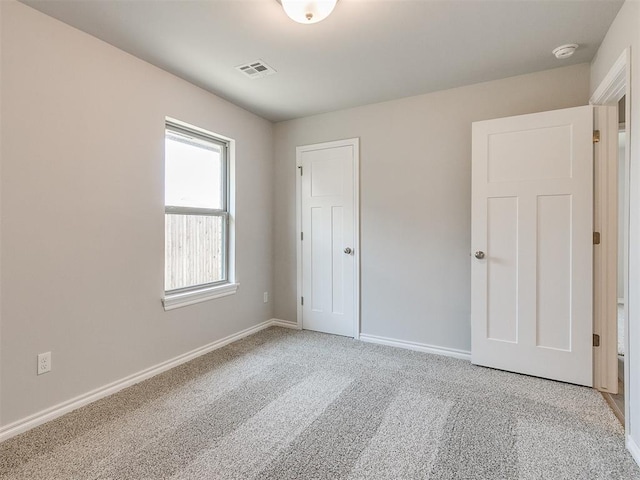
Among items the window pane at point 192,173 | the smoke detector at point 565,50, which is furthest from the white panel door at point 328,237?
the smoke detector at point 565,50

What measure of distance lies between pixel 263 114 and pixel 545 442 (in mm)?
3634

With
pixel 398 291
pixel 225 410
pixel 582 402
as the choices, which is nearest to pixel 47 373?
pixel 225 410

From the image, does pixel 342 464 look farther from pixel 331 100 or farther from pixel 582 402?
pixel 331 100

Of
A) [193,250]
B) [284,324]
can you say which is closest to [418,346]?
[284,324]

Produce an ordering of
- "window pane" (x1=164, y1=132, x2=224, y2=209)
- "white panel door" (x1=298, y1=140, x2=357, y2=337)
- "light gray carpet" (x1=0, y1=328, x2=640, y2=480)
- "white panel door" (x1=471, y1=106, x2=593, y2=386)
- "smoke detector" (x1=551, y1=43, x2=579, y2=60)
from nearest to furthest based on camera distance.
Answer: "light gray carpet" (x1=0, y1=328, x2=640, y2=480) → "smoke detector" (x1=551, y1=43, x2=579, y2=60) → "white panel door" (x1=471, y1=106, x2=593, y2=386) → "window pane" (x1=164, y1=132, x2=224, y2=209) → "white panel door" (x1=298, y1=140, x2=357, y2=337)

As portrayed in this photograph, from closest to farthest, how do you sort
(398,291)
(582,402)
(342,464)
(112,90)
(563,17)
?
1. (342,464)
2. (563,17)
3. (582,402)
4. (112,90)
5. (398,291)

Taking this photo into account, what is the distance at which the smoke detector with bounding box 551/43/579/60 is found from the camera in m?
2.23

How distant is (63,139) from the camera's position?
203cm

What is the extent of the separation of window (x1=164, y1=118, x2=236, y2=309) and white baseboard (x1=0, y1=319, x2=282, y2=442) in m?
0.48

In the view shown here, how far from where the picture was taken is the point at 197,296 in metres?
2.95

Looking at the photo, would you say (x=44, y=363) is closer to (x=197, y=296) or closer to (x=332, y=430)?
(x=197, y=296)

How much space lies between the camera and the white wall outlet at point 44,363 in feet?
6.34

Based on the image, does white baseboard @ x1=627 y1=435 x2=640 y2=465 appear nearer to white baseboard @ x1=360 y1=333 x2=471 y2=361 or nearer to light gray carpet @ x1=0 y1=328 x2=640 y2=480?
light gray carpet @ x1=0 y1=328 x2=640 y2=480

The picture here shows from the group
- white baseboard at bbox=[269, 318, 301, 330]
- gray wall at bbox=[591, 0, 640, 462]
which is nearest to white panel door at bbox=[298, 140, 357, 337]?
white baseboard at bbox=[269, 318, 301, 330]
